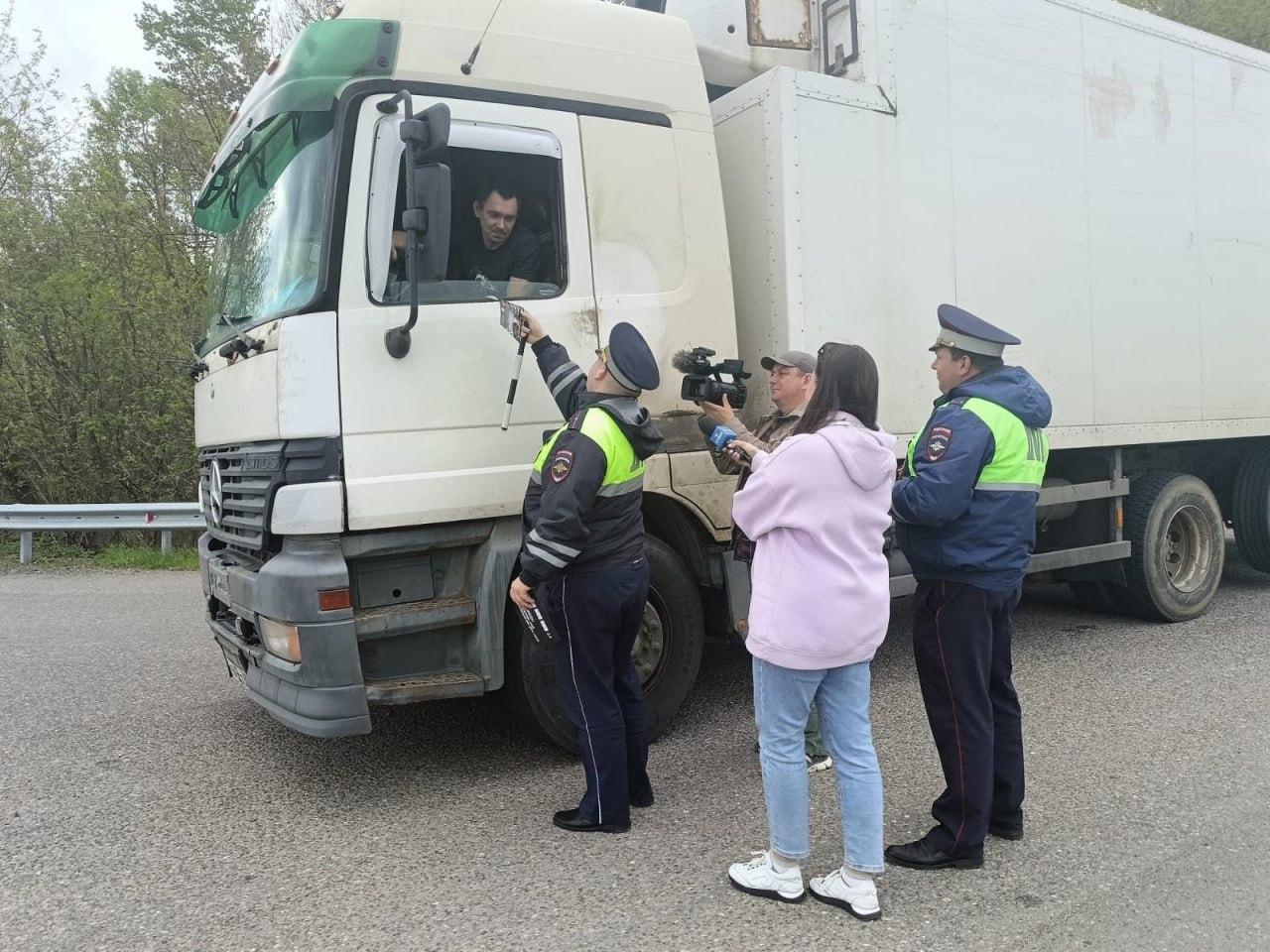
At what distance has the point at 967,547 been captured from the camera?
10.1ft

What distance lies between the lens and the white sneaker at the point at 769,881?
2871 millimetres

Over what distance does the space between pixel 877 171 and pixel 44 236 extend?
11.8 meters

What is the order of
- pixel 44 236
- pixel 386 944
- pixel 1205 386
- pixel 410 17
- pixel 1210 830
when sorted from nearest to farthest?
pixel 386 944 < pixel 1210 830 < pixel 410 17 < pixel 1205 386 < pixel 44 236

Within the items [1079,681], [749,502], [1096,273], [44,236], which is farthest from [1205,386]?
[44,236]

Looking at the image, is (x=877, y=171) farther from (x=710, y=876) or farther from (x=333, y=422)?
(x=710, y=876)

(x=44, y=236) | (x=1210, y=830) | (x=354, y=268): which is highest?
(x=44, y=236)

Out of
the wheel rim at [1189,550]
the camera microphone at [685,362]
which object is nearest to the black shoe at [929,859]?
the camera microphone at [685,362]

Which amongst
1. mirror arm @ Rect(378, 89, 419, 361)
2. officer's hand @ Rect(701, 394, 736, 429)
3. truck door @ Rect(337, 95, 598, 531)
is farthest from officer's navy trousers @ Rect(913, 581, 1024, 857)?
mirror arm @ Rect(378, 89, 419, 361)

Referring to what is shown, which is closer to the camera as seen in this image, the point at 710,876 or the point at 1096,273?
the point at 710,876

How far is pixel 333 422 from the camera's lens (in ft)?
11.1

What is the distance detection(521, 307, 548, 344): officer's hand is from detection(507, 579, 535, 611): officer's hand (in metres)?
0.96

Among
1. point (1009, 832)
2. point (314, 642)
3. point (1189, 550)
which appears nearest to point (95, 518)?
point (314, 642)

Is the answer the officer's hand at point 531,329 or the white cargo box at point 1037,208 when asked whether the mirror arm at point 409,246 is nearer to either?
the officer's hand at point 531,329

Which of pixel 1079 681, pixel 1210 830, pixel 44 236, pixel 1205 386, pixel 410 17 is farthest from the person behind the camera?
pixel 44 236
